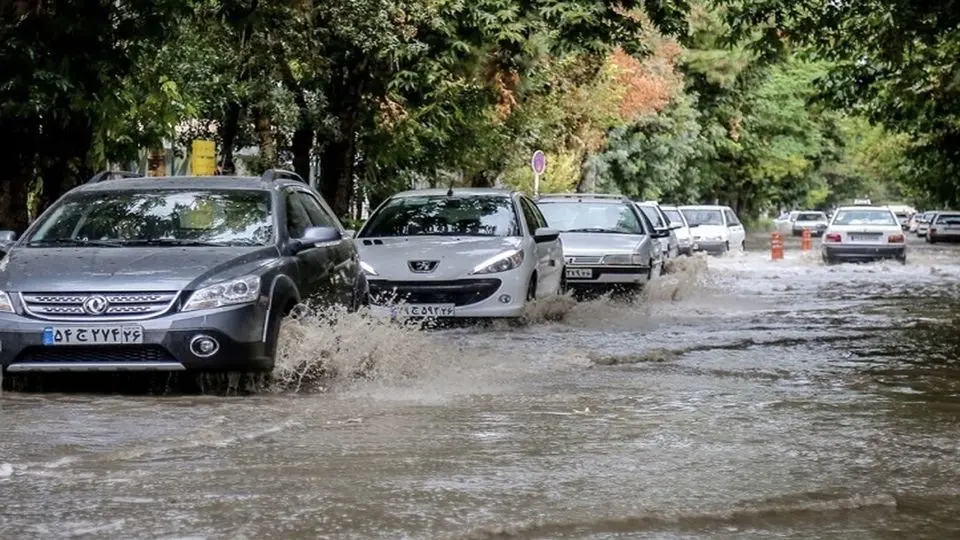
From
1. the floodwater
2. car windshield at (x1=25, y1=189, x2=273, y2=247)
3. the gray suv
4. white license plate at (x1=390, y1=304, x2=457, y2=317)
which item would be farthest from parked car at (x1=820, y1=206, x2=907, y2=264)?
car windshield at (x1=25, y1=189, x2=273, y2=247)

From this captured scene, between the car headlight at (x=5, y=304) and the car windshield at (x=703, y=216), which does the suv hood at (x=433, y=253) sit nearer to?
the car headlight at (x=5, y=304)

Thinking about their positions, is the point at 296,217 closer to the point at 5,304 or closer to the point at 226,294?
the point at 226,294

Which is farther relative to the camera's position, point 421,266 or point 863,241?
point 863,241

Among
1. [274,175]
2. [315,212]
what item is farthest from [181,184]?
[315,212]

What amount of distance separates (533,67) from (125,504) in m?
22.4

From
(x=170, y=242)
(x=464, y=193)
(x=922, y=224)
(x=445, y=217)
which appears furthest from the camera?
(x=922, y=224)

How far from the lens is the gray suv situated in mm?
9711

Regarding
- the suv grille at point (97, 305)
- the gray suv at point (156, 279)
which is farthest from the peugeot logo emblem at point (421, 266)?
the suv grille at point (97, 305)

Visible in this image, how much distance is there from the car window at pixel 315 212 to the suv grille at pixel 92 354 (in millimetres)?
2612

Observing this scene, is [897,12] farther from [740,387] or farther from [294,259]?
[294,259]

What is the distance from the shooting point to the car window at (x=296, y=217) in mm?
11406

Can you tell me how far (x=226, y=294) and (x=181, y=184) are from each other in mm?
1813

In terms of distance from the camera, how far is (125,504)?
6520mm

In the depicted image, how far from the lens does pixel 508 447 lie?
324 inches
